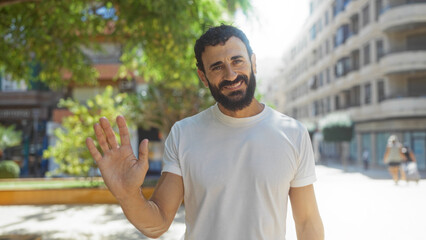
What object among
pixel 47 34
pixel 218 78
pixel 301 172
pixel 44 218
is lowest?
pixel 44 218

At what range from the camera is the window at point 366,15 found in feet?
106

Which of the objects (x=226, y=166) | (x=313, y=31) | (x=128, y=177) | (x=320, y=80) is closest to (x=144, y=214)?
(x=128, y=177)

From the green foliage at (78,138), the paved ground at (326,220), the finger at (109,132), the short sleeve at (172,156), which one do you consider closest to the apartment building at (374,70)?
the paved ground at (326,220)

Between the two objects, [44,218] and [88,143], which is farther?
[44,218]

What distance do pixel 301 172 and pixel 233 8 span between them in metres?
6.41

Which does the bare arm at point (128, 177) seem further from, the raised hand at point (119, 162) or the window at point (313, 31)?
the window at point (313, 31)

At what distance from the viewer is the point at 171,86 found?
14.2 metres

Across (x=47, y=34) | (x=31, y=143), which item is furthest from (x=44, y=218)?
(x=31, y=143)

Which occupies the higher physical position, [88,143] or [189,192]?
[88,143]

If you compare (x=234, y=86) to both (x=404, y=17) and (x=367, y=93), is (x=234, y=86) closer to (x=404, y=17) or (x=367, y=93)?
(x=404, y=17)

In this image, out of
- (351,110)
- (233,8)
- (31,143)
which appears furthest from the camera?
(351,110)

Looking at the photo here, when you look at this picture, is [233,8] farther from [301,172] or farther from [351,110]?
[351,110]

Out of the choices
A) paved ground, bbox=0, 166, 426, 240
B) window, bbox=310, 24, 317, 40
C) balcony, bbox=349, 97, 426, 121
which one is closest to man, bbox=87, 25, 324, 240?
paved ground, bbox=0, 166, 426, 240

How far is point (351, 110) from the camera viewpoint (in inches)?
1411
